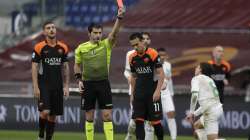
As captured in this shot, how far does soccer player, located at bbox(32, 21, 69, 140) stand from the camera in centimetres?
1728

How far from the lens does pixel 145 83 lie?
16.8 metres

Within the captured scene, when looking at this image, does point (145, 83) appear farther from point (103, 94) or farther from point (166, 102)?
point (166, 102)

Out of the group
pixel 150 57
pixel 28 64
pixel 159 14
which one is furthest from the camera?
pixel 159 14

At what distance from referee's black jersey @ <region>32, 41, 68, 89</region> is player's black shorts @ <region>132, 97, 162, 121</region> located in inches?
70.3

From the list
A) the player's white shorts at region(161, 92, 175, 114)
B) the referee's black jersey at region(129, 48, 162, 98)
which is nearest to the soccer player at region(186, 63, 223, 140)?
the referee's black jersey at region(129, 48, 162, 98)

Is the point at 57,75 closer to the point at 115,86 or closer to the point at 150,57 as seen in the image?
the point at 150,57

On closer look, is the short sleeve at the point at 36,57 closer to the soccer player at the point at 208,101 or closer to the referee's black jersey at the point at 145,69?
the referee's black jersey at the point at 145,69

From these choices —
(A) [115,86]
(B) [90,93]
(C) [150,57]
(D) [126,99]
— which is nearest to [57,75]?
(B) [90,93]

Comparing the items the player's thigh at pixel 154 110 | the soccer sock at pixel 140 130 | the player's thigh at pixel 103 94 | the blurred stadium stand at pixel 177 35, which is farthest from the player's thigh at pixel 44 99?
the blurred stadium stand at pixel 177 35

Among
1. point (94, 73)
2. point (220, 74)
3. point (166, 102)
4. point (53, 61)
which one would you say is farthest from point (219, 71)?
point (53, 61)

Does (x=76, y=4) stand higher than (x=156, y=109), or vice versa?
(x=76, y=4)

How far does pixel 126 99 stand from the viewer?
26.9 m

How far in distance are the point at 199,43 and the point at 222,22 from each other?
2.76 meters

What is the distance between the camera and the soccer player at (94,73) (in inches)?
667
